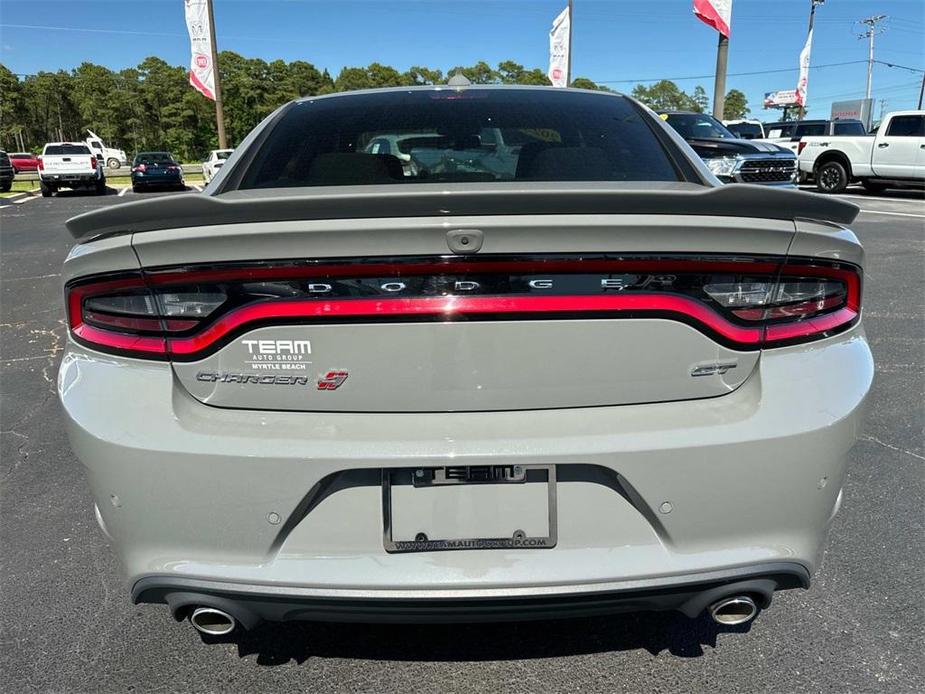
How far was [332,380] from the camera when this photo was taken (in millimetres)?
1512

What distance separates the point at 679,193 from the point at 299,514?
3.76ft

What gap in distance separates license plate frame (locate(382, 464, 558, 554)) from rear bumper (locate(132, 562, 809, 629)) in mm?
101

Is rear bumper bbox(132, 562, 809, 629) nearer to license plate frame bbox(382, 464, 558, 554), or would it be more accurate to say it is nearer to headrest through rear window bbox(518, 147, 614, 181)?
license plate frame bbox(382, 464, 558, 554)

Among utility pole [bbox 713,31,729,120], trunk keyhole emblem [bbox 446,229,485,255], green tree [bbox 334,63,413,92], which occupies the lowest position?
trunk keyhole emblem [bbox 446,229,485,255]

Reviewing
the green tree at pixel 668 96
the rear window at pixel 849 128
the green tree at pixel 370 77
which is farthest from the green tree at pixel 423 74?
the rear window at pixel 849 128

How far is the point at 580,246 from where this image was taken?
1.47 m

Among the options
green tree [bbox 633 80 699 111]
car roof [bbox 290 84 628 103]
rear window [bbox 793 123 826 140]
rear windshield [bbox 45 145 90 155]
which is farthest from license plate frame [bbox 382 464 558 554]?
green tree [bbox 633 80 699 111]

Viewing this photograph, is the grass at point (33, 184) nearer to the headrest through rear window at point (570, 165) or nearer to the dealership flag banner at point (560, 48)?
the dealership flag banner at point (560, 48)

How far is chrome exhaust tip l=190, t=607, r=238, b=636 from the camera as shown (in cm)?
163

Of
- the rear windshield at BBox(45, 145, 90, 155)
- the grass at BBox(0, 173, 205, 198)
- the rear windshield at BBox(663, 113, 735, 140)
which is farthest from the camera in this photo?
the grass at BBox(0, 173, 205, 198)

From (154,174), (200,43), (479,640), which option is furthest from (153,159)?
(479,640)

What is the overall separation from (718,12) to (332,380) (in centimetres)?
1758

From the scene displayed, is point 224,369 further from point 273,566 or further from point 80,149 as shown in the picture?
point 80,149

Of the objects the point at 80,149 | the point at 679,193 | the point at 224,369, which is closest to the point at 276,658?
the point at 224,369
